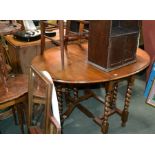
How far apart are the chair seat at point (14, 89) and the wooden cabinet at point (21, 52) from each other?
0.52m

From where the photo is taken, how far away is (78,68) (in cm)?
181

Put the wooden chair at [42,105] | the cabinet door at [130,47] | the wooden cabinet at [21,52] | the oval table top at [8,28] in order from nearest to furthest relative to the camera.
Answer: the wooden chair at [42,105], the cabinet door at [130,47], the oval table top at [8,28], the wooden cabinet at [21,52]

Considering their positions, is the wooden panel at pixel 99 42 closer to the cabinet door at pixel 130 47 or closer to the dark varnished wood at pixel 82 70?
the dark varnished wood at pixel 82 70

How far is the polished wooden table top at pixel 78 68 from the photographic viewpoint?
5.41ft

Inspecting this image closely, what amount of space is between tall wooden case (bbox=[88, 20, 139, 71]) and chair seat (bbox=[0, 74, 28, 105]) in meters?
0.63

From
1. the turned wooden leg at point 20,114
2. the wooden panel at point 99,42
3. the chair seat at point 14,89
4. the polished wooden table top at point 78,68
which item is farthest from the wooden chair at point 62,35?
the turned wooden leg at point 20,114

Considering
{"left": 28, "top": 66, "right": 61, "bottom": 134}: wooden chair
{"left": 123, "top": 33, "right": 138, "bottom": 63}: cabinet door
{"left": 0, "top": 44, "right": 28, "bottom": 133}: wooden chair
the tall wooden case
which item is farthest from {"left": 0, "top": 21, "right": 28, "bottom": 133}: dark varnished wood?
{"left": 123, "top": 33, "right": 138, "bottom": 63}: cabinet door

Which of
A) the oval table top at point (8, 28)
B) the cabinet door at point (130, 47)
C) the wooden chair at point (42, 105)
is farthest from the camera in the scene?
the oval table top at point (8, 28)

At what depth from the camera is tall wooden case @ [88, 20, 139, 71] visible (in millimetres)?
1684

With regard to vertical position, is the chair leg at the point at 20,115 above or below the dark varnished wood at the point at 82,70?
below

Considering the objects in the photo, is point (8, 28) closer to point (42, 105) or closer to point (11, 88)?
point (11, 88)

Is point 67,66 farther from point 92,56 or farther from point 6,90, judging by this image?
point 6,90
